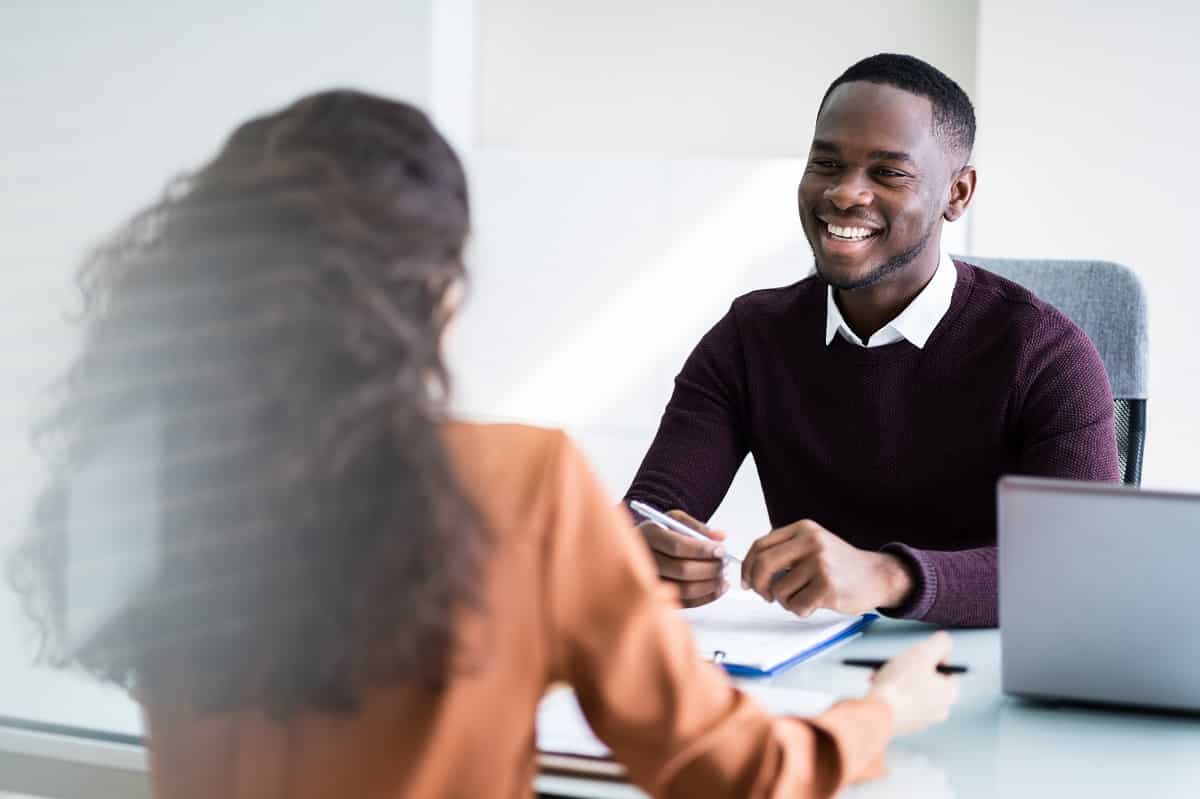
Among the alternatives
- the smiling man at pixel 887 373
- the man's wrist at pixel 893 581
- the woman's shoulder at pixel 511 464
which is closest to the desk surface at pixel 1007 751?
the man's wrist at pixel 893 581

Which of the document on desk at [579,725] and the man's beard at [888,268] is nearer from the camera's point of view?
the document on desk at [579,725]

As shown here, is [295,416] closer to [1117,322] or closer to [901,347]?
[901,347]

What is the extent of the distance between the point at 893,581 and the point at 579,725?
0.43 m

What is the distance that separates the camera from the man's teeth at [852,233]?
1.74m

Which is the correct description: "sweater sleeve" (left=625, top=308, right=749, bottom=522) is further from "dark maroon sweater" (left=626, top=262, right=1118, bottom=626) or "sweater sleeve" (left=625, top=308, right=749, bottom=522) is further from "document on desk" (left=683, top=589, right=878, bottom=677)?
"document on desk" (left=683, top=589, right=878, bottom=677)

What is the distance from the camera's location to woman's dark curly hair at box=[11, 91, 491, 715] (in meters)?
0.68

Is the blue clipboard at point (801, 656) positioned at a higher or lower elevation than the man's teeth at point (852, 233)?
lower

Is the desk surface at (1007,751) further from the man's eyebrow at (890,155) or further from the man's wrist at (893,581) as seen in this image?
the man's eyebrow at (890,155)

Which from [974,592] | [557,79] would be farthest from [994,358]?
[557,79]

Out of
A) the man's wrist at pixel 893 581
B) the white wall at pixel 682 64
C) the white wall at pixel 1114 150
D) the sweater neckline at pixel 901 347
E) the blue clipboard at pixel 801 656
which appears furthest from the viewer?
the white wall at pixel 682 64

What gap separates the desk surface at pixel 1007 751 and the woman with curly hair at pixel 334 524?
0.17m

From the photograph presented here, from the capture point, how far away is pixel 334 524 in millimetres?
683

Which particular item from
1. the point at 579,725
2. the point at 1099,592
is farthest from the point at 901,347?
the point at 579,725

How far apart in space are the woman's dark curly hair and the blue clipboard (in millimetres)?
506
